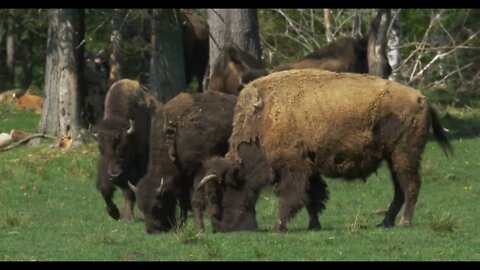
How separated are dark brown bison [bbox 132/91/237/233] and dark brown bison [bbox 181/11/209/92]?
506 inches

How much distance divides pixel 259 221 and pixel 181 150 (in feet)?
4.82

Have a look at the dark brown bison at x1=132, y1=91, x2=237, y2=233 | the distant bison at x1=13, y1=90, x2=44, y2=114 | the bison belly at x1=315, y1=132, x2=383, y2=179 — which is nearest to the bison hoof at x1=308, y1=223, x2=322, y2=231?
the bison belly at x1=315, y1=132, x2=383, y2=179

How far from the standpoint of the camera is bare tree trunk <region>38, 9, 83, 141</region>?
72.1ft

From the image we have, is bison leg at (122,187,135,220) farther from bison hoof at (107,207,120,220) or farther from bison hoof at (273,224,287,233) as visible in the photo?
bison hoof at (273,224,287,233)

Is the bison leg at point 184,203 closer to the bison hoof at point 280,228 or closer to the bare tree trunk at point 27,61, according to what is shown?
the bison hoof at point 280,228

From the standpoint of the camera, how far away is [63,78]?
22094mm

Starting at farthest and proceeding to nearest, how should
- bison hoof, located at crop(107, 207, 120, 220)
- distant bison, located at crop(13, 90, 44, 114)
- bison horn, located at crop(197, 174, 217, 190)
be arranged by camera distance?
distant bison, located at crop(13, 90, 44, 114)
bison hoof, located at crop(107, 207, 120, 220)
bison horn, located at crop(197, 174, 217, 190)

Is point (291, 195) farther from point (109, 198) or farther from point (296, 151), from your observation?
point (109, 198)

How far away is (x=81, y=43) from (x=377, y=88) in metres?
9.51

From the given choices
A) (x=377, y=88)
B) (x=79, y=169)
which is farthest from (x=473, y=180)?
(x=79, y=169)

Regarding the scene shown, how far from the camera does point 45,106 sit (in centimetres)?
2272

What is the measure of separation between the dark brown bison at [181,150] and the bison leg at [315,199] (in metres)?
1.16

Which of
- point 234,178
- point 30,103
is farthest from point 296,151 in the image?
point 30,103
